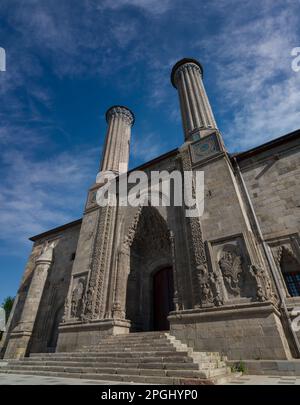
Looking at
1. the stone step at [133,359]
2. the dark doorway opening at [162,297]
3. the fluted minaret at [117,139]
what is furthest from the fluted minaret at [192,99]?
the stone step at [133,359]

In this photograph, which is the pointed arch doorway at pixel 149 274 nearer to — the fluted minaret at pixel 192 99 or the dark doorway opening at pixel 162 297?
the dark doorway opening at pixel 162 297

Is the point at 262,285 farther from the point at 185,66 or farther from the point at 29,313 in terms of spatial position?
the point at 185,66

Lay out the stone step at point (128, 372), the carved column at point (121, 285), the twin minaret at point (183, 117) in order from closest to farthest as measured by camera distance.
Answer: the stone step at point (128, 372) < the carved column at point (121, 285) < the twin minaret at point (183, 117)

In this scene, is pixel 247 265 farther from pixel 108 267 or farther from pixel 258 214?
pixel 108 267

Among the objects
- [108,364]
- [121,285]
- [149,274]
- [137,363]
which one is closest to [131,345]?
[108,364]

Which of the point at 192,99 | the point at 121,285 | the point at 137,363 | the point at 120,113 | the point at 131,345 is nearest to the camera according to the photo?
the point at 137,363

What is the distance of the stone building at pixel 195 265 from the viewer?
20.8 feet

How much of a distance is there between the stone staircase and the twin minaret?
8871 mm

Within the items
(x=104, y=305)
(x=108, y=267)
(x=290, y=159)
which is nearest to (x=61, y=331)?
(x=104, y=305)

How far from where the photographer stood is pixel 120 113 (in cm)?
1714

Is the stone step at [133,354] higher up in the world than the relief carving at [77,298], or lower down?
lower down

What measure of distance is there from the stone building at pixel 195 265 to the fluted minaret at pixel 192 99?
9 cm

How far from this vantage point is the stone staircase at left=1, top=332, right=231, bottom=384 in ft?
14.4

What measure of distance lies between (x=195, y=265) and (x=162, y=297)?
3.30m
